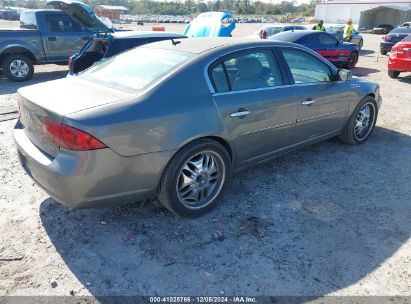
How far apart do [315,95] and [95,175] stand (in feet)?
9.12

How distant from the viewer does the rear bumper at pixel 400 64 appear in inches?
380

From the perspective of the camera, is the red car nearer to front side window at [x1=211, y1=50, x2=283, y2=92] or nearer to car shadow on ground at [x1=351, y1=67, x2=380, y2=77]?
car shadow on ground at [x1=351, y1=67, x2=380, y2=77]

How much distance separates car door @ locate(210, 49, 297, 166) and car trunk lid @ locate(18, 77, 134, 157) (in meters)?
0.94

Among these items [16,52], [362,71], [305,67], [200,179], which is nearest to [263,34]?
[362,71]

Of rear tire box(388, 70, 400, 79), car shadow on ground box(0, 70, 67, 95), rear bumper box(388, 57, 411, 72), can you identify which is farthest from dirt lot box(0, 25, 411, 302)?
rear tire box(388, 70, 400, 79)

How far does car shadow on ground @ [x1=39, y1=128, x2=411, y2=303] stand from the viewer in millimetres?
2607

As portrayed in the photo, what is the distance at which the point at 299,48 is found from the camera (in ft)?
13.8

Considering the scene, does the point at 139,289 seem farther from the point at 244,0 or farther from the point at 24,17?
the point at 244,0

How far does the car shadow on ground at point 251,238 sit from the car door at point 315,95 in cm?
62

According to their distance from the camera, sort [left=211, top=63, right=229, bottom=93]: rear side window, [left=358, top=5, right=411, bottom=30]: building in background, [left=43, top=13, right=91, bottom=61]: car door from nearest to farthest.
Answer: [left=211, top=63, right=229, bottom=93]: rear side window
[left=43, top=13, right=91, bottom=61]: car door
[left=358, top=5, right=411, bottom=30]: building in background

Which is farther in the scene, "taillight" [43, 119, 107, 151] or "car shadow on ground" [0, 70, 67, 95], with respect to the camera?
"car shadow on ground" [0, 70, 67, 95]

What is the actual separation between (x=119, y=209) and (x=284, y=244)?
5.27ft

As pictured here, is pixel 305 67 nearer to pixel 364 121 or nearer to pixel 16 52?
pixel 364 121

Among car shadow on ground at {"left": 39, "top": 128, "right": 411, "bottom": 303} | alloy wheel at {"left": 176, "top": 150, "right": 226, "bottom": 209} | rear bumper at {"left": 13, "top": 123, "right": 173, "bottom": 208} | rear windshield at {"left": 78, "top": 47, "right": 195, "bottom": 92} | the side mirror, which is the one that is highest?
rear windshield at {"left": 78, "top": 47, "right": 195, "bottom": 92}
